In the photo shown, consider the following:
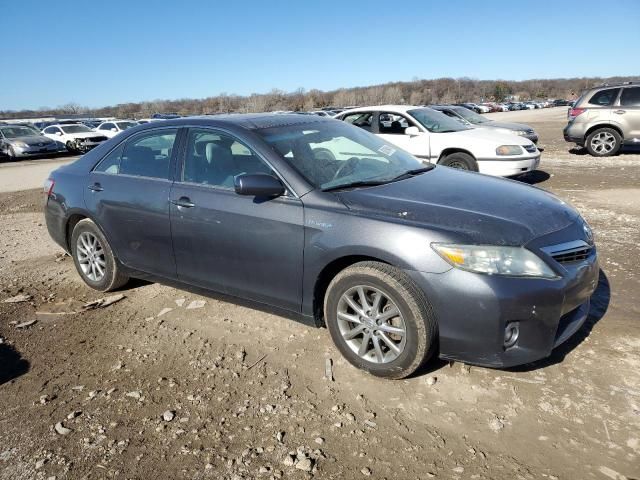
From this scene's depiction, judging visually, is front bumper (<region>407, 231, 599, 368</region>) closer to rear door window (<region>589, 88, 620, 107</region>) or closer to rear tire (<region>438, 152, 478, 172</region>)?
rear tire (<region>438, 152, 478, 172</region>)

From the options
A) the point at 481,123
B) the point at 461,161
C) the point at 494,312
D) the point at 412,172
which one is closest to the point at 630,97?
the point at 481,123

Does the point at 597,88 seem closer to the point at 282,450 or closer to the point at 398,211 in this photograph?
the point at 398,211

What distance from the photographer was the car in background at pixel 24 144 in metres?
20.0

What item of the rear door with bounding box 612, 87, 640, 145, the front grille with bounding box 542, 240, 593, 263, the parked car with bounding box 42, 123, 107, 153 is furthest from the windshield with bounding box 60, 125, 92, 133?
the front grille with bounding box 542, 240, 593, 263

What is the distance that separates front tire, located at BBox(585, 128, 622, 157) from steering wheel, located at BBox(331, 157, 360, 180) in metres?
11.6

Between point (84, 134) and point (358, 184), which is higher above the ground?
point (358, 184)

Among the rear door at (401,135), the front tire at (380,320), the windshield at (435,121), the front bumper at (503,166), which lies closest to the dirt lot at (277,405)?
the front tire at (380,320)

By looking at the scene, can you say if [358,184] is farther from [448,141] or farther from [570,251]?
[448,141]

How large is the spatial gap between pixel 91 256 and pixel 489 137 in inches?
282

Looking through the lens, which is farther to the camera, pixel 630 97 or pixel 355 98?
pixel 355 98

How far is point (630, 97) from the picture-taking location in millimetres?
12312

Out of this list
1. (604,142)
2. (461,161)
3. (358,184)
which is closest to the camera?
(358,184)

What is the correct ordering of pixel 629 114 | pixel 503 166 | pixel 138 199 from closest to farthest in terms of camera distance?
pixel 138 199
pixel 503 166
pixel 629 114

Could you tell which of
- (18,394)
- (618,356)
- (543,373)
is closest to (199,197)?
(18,394)
